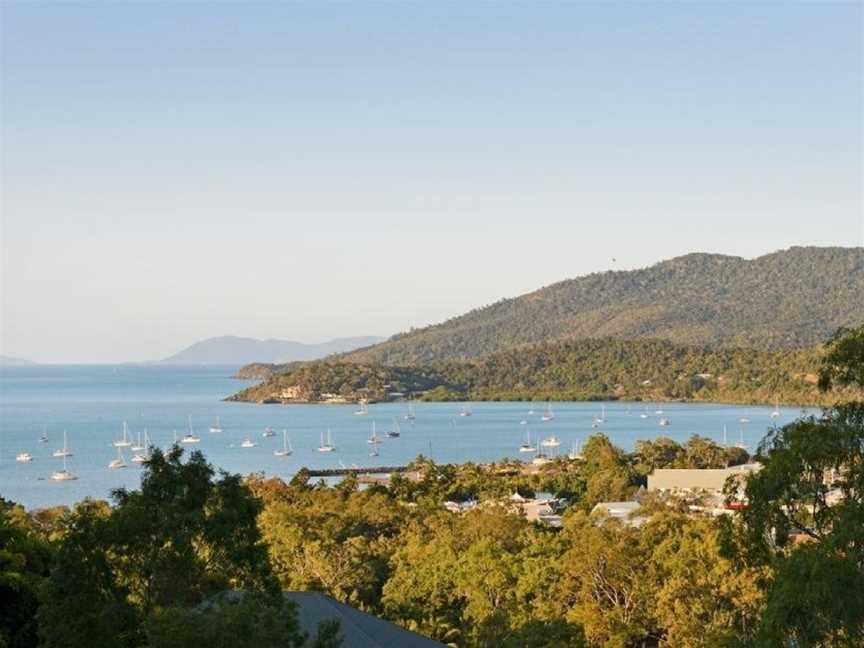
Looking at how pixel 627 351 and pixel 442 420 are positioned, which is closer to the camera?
pixel 442 420

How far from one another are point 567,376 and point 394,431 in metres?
55.3

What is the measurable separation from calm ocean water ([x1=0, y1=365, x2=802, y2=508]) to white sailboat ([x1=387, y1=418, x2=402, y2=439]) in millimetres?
794

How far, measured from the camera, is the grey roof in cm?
1834

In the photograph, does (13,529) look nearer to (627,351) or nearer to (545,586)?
(545,586)

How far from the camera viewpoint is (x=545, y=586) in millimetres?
23484

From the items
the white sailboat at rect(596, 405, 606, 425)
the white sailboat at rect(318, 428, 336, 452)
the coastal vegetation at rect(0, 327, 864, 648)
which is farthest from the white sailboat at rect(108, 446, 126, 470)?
the coastal vegetation at rect(0, 327, 864, 648)

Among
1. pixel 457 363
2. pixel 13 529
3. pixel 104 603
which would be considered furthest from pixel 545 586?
pixel 457 363

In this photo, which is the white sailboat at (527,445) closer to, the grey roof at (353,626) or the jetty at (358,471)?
the jetty at (358,471)

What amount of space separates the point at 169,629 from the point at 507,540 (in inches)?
700

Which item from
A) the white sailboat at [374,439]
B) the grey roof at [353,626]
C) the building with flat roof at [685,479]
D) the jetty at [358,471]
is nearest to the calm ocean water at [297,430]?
the white sailboat at [374,439]

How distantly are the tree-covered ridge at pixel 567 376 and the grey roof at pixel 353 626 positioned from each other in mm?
132647

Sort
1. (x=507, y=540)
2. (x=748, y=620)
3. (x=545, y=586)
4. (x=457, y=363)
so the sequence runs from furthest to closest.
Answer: (x=457, y=363)
(x=507, y=540)
(x=545, y=586)
(x=748, y=620)

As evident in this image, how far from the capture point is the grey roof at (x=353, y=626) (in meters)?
18.3

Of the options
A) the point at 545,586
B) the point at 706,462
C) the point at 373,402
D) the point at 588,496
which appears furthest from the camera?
the point at 373,402
